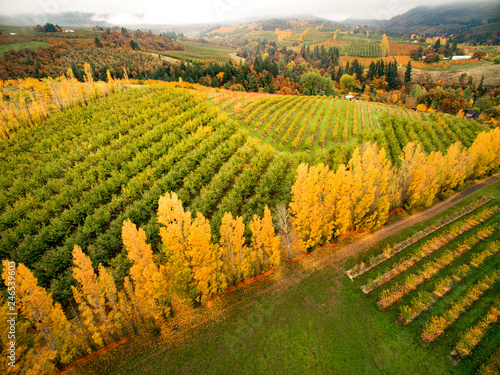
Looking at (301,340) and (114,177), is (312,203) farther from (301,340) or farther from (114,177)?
(114,177)

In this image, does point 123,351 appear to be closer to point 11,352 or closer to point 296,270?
point 11,352

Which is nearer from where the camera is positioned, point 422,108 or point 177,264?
point 177,264

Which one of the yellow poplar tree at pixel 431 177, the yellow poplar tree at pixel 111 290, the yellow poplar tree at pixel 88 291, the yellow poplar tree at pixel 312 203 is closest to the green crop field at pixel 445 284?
the yellow poplar tree at pixel 431 177

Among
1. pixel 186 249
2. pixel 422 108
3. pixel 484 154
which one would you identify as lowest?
pixel 422 108

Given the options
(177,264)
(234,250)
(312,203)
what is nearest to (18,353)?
(177,264)

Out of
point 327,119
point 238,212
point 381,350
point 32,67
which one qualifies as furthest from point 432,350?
point 32,67

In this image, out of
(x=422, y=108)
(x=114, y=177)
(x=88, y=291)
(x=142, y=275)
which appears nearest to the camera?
(x=88, y=291)

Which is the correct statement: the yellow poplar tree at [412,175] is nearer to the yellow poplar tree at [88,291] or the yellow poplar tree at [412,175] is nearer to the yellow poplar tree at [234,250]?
the yellow poplar tree at [234,250]
